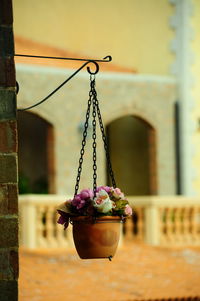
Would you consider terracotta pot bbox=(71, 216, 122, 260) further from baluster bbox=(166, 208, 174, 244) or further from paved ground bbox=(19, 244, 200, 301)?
baluster bbox=(166, 208, 174, 244)

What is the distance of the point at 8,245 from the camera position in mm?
6070

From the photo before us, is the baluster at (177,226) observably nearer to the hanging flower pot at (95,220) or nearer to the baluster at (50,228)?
the baluster at (50,228)

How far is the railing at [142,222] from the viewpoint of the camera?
1574cm

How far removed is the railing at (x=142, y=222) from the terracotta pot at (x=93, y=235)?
351 inches

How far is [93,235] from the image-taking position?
21.9ft

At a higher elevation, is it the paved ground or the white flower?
the white flower

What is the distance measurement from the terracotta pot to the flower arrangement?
0.16 ft

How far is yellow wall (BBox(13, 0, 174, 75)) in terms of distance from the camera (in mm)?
19078

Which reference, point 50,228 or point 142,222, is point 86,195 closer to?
point 50,228

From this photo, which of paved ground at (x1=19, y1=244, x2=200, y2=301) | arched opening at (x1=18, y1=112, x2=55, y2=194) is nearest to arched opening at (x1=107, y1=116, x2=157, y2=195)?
arched opening at (x1=18, y1=112, x2=55, y2=194)

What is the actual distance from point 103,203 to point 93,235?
0.24 m

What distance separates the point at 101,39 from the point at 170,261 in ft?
18.6

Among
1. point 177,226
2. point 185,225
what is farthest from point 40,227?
point 185,225

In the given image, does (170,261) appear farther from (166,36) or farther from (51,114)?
(166,36)
